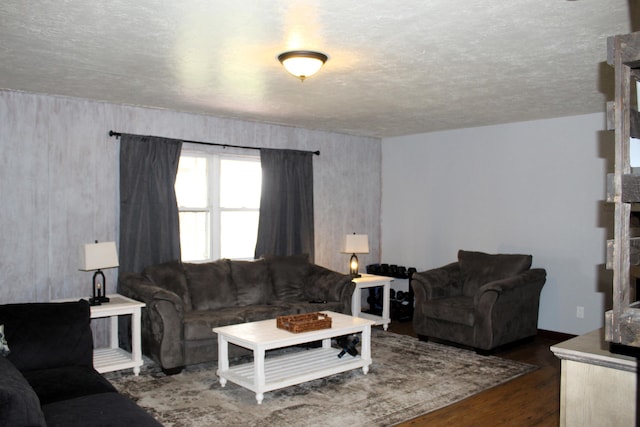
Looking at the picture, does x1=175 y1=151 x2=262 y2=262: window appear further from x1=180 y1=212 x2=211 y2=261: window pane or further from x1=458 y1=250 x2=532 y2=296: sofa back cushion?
x1=458 y1=250 x2=532 y2=296: sofa back cushion

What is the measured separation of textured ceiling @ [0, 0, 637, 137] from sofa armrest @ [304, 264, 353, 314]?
5.79 feet

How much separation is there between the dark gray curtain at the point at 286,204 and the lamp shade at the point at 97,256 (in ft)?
6.16

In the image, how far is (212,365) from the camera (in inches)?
187

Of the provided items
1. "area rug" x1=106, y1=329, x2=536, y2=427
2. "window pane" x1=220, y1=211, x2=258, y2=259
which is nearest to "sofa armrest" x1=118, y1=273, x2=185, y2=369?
"area rug" x1=106, y1=329, x2=536, y2=427

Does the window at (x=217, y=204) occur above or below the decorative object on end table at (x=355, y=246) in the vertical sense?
above

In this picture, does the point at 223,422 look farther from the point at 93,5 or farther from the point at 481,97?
the point at 481,97

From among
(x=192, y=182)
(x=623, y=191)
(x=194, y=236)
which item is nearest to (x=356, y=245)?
(x=194, y=236)

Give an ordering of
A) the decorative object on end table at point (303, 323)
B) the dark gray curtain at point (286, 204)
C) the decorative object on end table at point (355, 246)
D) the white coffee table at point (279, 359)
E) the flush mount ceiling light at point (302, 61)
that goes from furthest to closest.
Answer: the decorative object on end table at point (355, 246) < the dark gray curtain at point (286, 204) < the decorative object on end table at point (303, 323) < the white coffee table at point (279, 359) < the flush mount ceiling light at point (302, 61)

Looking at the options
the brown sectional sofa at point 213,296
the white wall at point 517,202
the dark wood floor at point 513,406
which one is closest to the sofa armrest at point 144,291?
the brown sectional sofa at point 213,296

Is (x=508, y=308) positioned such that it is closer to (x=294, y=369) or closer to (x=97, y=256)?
A: (x=294, y=369)

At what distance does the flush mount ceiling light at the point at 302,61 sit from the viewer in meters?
3.35

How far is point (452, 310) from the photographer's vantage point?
5320mm

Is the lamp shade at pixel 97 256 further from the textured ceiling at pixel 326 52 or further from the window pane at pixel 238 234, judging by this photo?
the window pane at pixel 238 234

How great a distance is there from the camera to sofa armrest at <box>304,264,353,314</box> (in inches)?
218
